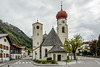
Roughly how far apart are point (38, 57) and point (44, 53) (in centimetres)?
306

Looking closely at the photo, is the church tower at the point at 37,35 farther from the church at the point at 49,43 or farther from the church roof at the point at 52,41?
the church roof at the point at 52,41

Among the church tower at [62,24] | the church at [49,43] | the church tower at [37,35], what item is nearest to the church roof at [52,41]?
the church at [49,43]

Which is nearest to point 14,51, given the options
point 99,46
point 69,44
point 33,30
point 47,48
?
point 33,30

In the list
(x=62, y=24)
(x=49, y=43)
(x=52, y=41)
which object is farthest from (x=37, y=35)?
(x=62, y=24)

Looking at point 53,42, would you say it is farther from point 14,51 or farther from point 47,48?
point 14,51

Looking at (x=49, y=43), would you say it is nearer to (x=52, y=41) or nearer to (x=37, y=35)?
(x=52, y=41)

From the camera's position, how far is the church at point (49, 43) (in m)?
35.2

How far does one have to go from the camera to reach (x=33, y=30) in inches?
1772

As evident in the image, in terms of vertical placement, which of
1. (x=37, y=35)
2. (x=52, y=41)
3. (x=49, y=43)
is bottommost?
(x=49, y=43)

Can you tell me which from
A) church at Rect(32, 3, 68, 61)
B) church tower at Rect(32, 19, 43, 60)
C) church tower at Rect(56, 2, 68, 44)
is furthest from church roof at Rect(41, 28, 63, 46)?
church tower at Rect(56, 2, 68, 44)

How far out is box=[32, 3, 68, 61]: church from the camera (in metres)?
35.2

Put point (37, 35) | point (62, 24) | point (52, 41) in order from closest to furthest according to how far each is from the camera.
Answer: point (52, 41), point (37, 35), point (62, 24)

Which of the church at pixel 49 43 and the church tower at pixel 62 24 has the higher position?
the church tower at pixel 62 24

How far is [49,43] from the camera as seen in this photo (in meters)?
40.5
